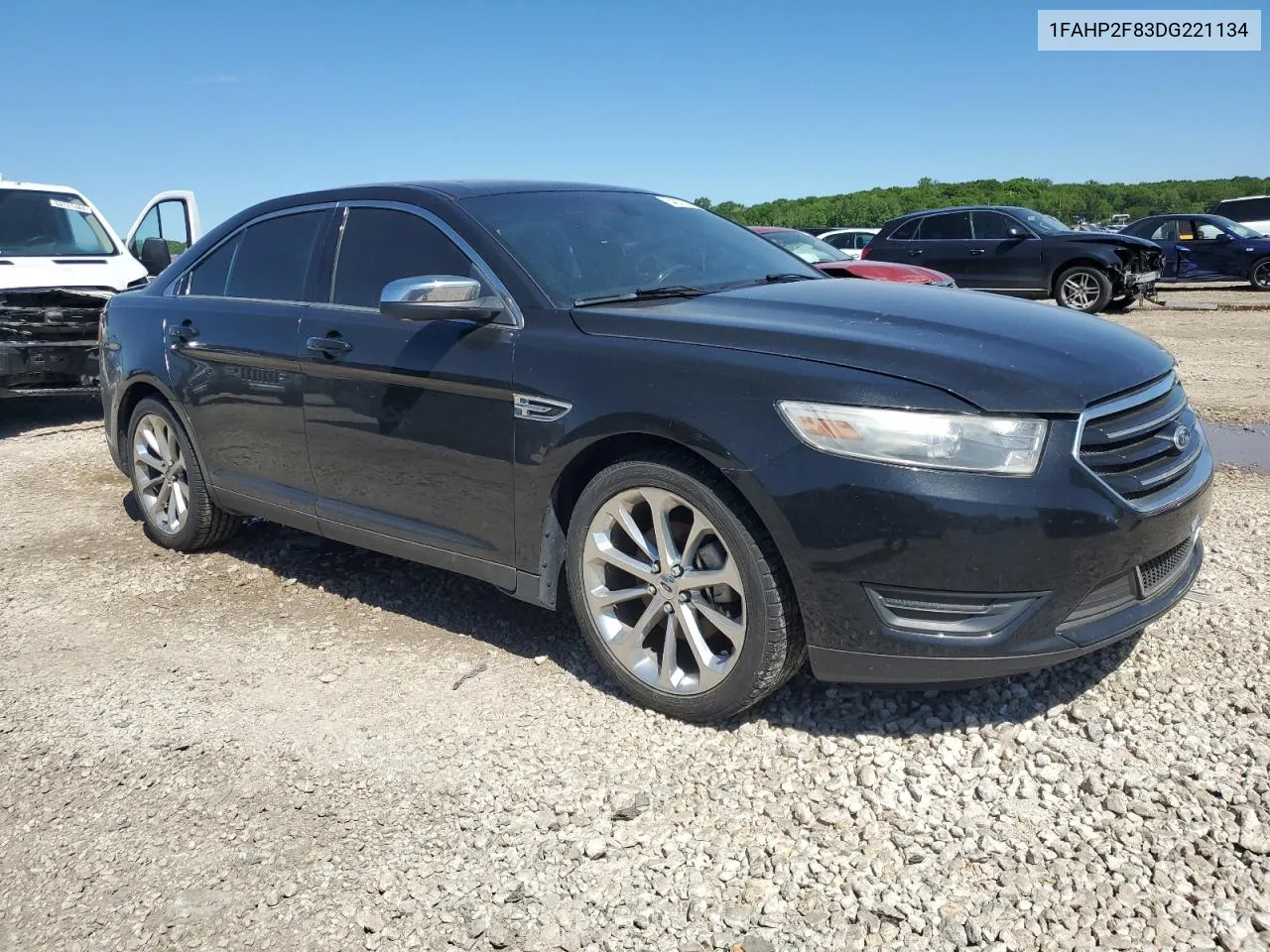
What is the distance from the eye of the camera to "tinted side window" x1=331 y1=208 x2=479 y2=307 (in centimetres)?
Result: 398

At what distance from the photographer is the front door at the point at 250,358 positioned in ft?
14.5

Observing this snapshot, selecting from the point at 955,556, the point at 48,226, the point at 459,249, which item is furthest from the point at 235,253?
the point at 48,226

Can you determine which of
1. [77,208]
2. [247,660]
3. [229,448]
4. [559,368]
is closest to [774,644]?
[559,368]

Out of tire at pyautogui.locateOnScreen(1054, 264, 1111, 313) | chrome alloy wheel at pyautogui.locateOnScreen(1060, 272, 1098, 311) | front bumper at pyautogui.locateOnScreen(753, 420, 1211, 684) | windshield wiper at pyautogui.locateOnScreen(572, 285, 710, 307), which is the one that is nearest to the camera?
front bumper at pyautogui.locateOnScreen(753, 420, 1211, 684)

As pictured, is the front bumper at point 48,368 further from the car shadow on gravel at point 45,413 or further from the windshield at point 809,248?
the windshield at point 809,248

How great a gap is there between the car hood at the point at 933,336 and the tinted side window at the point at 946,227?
14417mm

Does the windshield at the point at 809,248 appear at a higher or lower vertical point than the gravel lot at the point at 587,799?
higher

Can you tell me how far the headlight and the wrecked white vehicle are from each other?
6836 mm

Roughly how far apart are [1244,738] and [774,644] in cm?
130

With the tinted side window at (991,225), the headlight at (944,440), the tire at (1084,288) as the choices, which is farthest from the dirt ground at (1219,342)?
the headlight at (944,440)

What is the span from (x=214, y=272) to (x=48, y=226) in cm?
596

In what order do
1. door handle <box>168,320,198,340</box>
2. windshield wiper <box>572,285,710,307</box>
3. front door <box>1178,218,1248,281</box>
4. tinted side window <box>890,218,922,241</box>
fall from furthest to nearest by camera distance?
front door <box>1178,218,1248,281</box> → tinted side window <box>890,218,922,241</box> → door handle <box>168,320,198,340</box> → windshield wiper <box>572,285,710,307</box>

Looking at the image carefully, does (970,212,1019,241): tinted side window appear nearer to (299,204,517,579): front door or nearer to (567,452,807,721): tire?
(299,204,517,579): front door

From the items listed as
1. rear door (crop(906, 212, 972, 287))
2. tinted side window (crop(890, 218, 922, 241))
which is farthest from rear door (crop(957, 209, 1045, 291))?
tinted side window (crop(890, 218, 922, 241))
